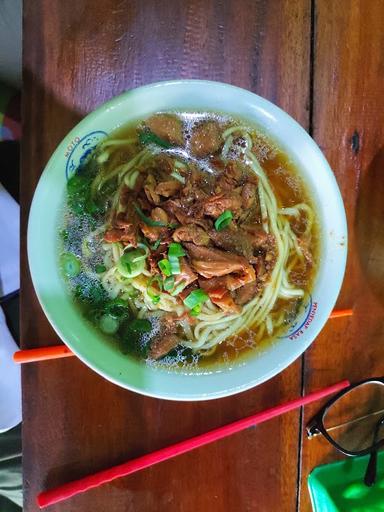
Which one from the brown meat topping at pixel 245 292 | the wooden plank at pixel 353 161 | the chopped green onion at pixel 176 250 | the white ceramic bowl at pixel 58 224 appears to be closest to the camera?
the white ceramic bowl at pixel 58 224

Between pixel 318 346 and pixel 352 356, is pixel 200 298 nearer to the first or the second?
pixel 318 346

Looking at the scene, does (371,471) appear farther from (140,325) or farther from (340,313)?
(140,325)

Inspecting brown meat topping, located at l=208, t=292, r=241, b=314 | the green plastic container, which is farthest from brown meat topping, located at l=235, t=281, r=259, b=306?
the green plastic container

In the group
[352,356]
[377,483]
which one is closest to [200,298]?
[352,356]

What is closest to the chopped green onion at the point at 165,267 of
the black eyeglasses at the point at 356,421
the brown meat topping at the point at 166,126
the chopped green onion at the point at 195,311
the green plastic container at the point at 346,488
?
the chopped green onion at the point at 195,311

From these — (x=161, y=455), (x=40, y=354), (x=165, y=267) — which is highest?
(x=165, y=267)

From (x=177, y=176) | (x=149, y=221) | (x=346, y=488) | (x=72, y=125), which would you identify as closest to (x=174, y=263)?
(x=149, y=221)

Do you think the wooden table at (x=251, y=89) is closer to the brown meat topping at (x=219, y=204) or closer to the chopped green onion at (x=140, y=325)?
the chopped green onion at (x=140, y=325)

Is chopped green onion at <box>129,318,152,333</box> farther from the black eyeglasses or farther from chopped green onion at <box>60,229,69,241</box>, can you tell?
the black eyeglasses
